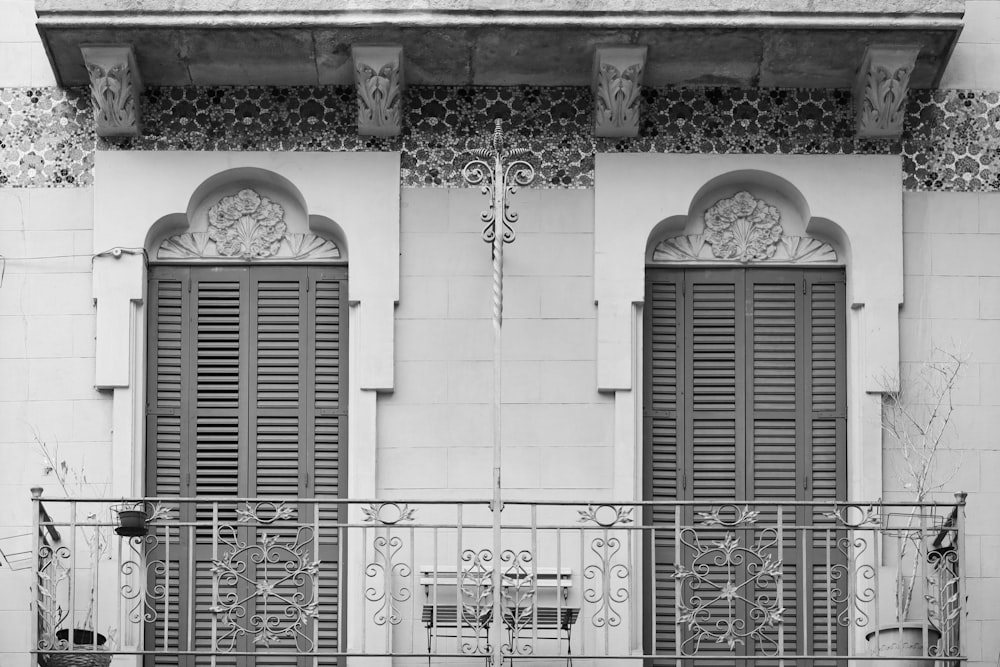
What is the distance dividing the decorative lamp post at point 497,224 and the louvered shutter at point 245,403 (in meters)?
1.15

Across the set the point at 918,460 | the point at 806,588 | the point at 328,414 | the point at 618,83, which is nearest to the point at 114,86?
the point at 328,414

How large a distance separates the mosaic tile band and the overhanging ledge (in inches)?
7.4

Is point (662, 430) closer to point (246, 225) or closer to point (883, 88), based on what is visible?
point (883, 88)

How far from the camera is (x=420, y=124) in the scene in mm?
12695

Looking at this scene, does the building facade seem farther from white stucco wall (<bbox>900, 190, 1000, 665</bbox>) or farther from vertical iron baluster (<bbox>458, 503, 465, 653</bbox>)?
vertical iron baluster (<bbox>458, 503, 465, 653</bbox>)

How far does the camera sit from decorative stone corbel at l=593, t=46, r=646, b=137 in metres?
12.3

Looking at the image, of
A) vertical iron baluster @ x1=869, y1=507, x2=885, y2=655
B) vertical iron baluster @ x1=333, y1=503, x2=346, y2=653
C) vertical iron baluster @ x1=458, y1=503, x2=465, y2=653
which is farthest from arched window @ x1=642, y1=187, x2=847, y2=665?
vertical iron baluster @ x1=333, y1=503, x2=346, y2=653

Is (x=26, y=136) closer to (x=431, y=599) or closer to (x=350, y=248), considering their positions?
(x=350, y=248)

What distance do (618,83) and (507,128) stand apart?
789 millimetres

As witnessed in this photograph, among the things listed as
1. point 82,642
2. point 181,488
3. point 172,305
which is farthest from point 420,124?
point 82,642

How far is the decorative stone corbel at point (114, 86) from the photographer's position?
12.3 meters

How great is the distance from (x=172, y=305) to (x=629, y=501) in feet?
10.4

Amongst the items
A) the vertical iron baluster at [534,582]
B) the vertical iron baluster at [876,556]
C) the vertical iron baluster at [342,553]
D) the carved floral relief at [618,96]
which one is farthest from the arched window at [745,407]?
the vertical iron baluster at [342,553]

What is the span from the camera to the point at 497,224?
11.7 metres
